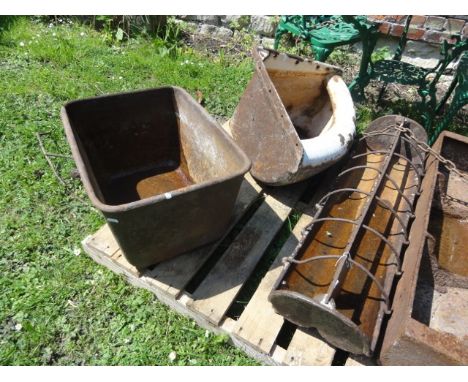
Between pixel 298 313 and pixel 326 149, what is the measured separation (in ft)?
3.38

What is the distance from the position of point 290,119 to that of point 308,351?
149 centimetres

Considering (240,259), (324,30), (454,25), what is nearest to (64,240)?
(240,259)

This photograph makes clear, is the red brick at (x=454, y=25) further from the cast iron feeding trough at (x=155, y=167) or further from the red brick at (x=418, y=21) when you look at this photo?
the cast iron feeding trough at (x=155, y=167)

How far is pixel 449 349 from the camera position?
157 centimetres

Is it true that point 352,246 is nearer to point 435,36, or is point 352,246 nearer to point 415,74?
point 415,74

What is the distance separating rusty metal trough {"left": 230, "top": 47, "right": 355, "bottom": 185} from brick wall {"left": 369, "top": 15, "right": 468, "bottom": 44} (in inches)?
41.4

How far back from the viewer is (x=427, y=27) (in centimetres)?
362

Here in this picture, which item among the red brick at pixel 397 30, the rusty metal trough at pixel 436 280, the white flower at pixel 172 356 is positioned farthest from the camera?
the red brick at pixel 397 30

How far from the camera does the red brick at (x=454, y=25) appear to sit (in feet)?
11.3

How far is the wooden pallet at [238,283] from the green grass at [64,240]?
115 mm

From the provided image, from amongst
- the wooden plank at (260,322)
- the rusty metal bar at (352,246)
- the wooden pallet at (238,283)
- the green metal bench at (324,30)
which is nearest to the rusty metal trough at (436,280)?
the rusty metal bar at (352,246)

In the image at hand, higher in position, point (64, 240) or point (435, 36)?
point (435, 36)

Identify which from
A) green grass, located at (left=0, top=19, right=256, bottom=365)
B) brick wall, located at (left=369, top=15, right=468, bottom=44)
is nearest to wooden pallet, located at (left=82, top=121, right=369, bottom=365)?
green grass, located at (left=0, top=19, right=256, bottom=365)

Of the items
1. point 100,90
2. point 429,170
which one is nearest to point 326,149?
point 429,170
